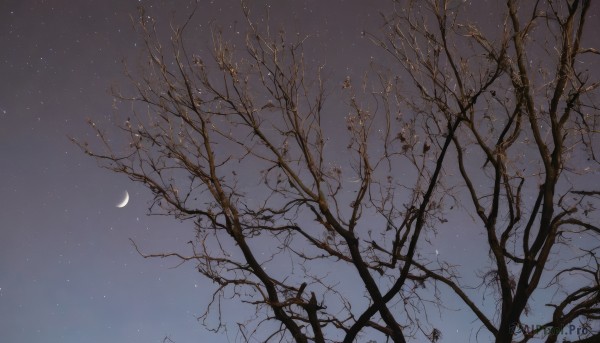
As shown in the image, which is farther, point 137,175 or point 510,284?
point 137,175

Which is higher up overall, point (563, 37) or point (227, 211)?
point (563, 37)

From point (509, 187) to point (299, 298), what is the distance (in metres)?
3.34

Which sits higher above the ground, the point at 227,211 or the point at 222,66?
the point at 222,66

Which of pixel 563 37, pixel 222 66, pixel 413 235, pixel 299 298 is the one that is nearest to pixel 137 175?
pixel 222 66

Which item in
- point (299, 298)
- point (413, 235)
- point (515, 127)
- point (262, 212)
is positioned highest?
point (515, 127)

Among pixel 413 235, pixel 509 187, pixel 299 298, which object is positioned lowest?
pixel 299 298

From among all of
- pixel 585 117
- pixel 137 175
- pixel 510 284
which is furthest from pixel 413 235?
pixel 137 175

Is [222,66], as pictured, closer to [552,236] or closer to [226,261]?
[226,261]

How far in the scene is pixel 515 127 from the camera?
8250mm

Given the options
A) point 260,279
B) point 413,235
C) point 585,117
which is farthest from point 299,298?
point 585,117

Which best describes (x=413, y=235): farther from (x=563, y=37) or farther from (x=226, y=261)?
(x=563, y=37)

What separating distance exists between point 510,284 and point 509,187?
4.53 feet

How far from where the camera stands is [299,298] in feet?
25.4

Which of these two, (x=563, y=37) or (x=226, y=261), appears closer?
(x=563, y=37)
